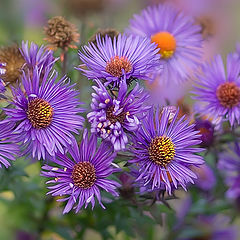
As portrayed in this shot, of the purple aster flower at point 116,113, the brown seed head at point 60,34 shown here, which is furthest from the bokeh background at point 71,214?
the purple aster flower at point 116,113

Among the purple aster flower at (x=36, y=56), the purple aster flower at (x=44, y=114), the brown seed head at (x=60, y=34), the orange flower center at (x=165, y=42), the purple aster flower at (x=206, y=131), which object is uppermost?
the orange flower center at (x=165, y=42)

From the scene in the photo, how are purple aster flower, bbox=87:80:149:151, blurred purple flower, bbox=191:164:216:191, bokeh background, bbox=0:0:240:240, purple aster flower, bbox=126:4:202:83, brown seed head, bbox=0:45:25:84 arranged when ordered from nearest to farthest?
purple aster flower, bbox=87:80:149:151
brown seed head, bbox=0:45:25:84
bokeh background, bbox=0:0:240:240
purple aster flower, bbox=126:4:202:83
blurred purple flower, bbox=191:164:216:191

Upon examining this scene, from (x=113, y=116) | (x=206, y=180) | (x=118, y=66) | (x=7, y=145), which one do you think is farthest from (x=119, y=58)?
(x=206, y=180)

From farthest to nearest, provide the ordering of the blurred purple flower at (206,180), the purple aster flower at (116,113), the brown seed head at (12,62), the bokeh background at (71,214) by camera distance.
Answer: the blurred purple flower at (206,180)
the bokeh background at (71,214)
the brown seed head at (12,62)
the purple aster flower at (116,113)

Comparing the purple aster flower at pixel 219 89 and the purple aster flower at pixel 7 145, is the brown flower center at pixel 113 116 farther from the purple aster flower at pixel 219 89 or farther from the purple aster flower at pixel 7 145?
the purple aster flower at pixel 219 89

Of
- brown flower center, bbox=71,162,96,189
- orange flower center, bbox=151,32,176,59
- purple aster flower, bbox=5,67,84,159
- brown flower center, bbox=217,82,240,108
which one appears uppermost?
orange flower center, bbox=151,32,176,59

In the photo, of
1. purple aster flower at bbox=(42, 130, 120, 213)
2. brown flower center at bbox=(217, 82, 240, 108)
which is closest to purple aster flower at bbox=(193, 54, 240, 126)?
brown flower center at bbox=(217, 82, 240, 108)

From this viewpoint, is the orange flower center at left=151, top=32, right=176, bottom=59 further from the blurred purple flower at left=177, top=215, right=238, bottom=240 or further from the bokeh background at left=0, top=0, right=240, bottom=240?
the blurred purple flower at left=177, top=215, right=238, bottom=240
